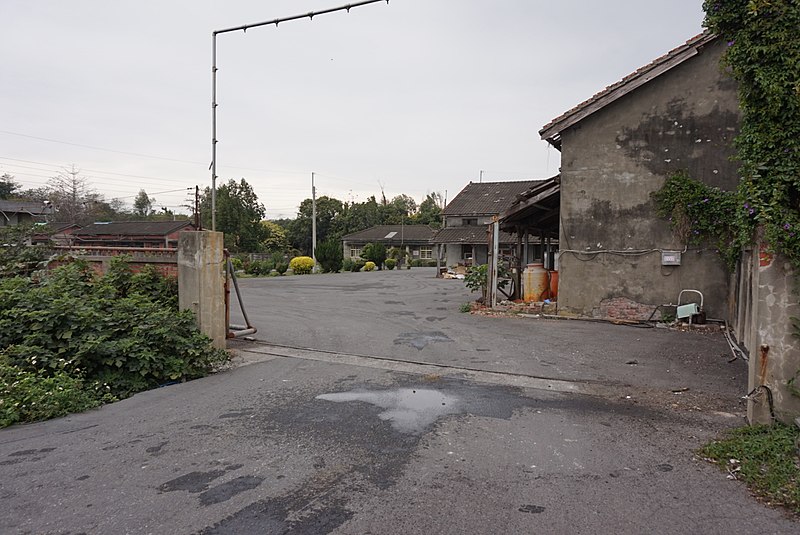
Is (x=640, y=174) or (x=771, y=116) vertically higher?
(x=640, y=174)

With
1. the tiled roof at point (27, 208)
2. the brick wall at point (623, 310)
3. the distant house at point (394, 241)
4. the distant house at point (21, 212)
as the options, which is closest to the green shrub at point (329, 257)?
the distant house at point (394, 241)

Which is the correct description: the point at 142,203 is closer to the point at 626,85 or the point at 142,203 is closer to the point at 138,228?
the point at 138,228

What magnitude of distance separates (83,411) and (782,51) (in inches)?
319

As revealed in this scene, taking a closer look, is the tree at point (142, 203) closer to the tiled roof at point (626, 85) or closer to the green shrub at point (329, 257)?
the green shrub at point (329, 257)

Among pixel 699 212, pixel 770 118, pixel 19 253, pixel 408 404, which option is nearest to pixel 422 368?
pixel 408 404

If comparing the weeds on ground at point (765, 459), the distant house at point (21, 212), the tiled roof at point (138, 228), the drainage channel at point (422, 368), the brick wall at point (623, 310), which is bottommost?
the drainage channel at point (422, 368)

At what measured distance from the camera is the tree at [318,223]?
6544 centimetres

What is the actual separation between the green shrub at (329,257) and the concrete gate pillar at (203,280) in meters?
33.3

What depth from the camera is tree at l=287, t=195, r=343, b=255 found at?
6544 centimetres

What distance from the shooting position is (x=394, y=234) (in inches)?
2418

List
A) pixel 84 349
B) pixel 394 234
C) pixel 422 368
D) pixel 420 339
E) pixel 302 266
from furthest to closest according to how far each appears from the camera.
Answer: pixel 394 234 < pixel 302 266 < pixel 420 339 < pixel 422 368 < pixel 84 349

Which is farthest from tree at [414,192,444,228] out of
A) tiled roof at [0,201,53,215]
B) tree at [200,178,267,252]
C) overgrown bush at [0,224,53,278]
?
overgrown bush at [0,224,53,278]

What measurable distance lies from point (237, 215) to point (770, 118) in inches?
1982

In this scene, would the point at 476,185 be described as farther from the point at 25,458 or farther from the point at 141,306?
the point at 25,458
